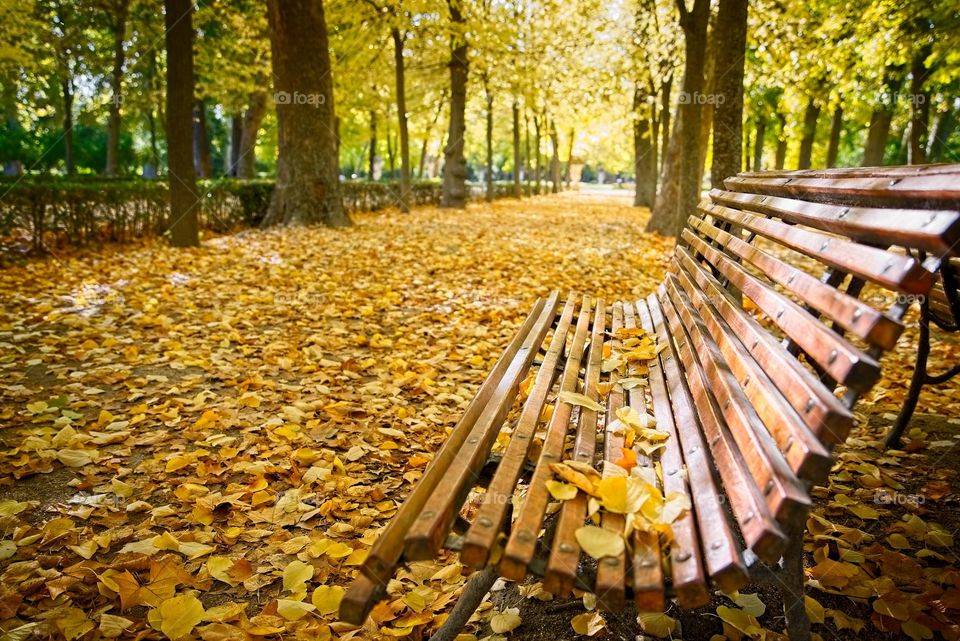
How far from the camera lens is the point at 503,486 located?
1404 millimetres

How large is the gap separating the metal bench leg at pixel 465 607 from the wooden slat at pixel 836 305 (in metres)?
1.11

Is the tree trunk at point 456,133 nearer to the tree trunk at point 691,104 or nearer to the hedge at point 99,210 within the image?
the hedge at point 99,210

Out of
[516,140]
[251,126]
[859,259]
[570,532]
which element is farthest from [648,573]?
[516,140]

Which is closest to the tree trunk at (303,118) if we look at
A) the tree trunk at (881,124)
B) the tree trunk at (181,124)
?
the tree trunk at (181,124)

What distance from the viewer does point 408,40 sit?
51.7 feet

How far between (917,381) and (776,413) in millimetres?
1994

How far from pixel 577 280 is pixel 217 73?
625 inches

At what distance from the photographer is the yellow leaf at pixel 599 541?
124 cm

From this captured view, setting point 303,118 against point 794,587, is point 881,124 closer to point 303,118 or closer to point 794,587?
point 303,118

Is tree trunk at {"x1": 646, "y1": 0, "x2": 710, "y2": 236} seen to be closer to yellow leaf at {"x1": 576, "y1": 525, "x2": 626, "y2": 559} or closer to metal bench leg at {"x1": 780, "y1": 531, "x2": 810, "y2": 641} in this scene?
metal bench leg at {"x1": 780, "y1": 531, "x2": 810, "y2": 641}

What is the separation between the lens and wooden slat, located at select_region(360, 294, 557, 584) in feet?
3.90

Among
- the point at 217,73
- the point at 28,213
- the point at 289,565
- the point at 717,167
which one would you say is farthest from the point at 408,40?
the point at 289,565

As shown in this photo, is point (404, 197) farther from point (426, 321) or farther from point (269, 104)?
point (426, 321)
